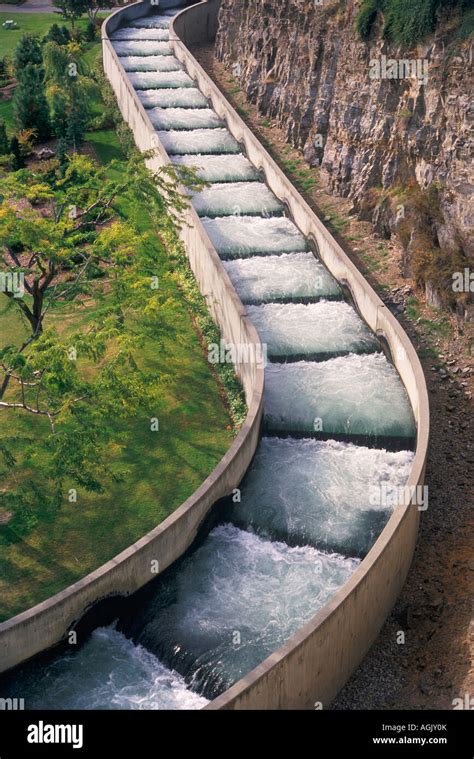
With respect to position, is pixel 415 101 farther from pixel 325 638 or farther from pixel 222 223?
pixel 325 638

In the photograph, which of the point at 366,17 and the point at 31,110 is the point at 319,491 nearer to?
the point at 366,17

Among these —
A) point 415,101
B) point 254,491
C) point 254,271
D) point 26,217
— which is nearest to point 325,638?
point 254,491

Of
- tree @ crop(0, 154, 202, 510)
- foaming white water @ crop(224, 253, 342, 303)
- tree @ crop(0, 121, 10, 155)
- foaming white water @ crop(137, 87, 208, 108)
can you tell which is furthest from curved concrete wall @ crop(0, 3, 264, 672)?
foaming white water @ crop(137, 87, 208, 108)

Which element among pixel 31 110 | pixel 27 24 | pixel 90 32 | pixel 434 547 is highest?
pixel 27 24

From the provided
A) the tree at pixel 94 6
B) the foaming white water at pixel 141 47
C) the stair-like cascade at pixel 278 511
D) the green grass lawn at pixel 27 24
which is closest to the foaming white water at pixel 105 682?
the stair-like cascade at pixel 278 511

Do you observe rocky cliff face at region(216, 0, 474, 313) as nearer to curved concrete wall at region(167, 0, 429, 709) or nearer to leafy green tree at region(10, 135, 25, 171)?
curved concrete wall at region(167, 0, 429, 709)

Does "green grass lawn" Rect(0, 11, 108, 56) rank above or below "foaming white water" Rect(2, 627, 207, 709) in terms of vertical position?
above

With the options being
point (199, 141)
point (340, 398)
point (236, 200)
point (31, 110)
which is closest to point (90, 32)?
point (31, 110)

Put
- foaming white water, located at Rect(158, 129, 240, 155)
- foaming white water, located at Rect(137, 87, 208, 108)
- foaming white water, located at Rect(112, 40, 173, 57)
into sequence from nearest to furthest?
foaming white water, located at Rect(158, 129, 240, 155) < foaming white water, located at Rect(137, 87, 208, 108) < foaming white water, located at Rect(112, 40, 173, 57)
